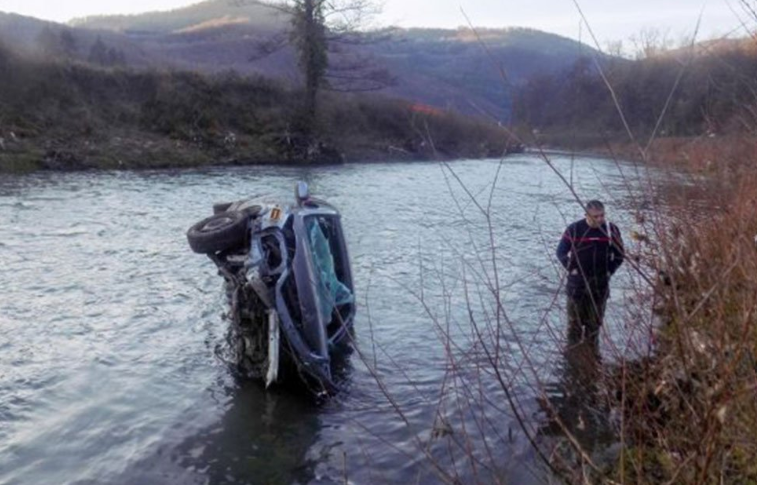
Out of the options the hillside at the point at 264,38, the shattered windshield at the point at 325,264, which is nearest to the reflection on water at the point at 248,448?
the shattered windshield at the point at 325,264

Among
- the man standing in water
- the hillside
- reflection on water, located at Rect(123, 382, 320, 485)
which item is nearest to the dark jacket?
Answer: the man standing in water

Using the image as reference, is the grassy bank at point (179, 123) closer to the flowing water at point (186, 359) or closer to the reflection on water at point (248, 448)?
the flowing water at point (186, 359)

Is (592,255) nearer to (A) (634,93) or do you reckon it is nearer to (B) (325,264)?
(A) (634,93)

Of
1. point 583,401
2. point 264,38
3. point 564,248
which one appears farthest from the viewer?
point 264,38

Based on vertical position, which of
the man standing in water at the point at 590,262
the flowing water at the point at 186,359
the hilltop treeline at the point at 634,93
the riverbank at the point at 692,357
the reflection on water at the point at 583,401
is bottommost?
the flowing water at the point at 186,359

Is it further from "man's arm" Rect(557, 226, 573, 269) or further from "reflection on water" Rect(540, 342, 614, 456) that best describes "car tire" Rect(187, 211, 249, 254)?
"reflection on water" Rect(540, 342, 614, 456)

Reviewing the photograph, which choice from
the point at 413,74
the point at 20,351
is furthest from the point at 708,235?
the point at 413,74

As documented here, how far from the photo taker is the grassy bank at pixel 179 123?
24.7 meters

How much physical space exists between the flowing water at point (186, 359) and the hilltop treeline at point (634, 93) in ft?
1.73

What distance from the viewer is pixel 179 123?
97.6 ft

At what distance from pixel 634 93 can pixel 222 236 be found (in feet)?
13.3

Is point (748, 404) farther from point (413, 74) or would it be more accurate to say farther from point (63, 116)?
point (413, 74)

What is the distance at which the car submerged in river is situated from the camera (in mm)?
6836

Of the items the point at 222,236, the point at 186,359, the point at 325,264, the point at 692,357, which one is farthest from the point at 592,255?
the point at 692,357
